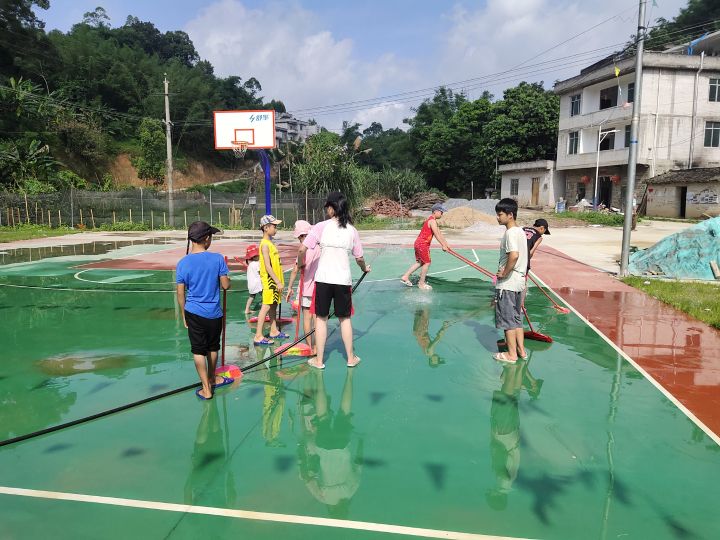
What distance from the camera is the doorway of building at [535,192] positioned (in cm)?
4353

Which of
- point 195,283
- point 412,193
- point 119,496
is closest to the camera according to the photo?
point 119,496

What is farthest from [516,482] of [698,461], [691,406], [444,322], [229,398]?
[444,322]

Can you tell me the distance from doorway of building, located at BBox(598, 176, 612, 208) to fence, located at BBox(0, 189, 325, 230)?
2136cm

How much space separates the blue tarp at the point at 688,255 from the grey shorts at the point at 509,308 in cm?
782

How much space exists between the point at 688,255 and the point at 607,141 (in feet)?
99.9

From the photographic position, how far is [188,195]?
30406 mm

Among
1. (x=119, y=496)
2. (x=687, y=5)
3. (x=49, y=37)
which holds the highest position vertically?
(x=687, y=5)

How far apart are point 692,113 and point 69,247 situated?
118 feet

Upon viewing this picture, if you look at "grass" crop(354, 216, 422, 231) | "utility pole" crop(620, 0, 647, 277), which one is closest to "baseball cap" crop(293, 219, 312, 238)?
"utility pole" crop(620, 0, 647, 277)

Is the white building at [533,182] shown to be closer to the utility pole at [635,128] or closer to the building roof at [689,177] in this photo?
the building roof at [689,177]

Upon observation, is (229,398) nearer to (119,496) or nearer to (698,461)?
(119,496)

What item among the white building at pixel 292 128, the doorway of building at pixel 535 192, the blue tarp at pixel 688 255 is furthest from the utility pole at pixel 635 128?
the white building at pixel 292 128

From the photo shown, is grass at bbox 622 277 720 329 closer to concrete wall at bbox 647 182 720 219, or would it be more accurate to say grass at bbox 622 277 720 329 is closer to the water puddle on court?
the water puddle on court

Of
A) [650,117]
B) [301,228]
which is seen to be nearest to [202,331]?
[301,228]
